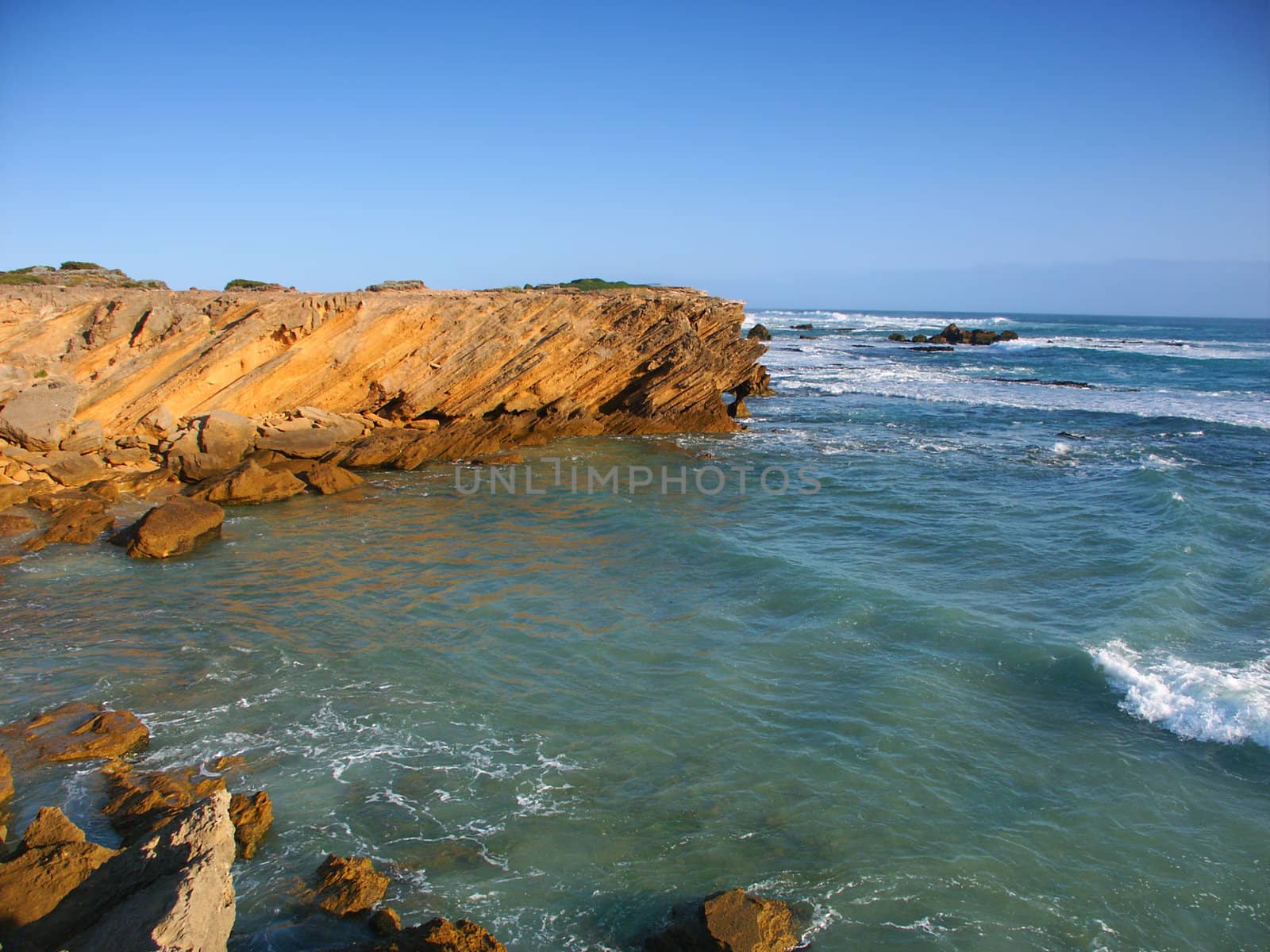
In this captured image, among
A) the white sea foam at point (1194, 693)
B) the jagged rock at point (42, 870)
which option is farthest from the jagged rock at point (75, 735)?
the white sea foam at point (1194, 693)

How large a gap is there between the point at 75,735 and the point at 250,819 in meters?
2.88

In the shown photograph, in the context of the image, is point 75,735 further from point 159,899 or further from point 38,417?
point 38,417

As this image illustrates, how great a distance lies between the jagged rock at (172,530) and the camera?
46.5ft

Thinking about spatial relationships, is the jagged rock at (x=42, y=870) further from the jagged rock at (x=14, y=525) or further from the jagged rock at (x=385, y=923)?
the jagged rock at (x=14, y=525)

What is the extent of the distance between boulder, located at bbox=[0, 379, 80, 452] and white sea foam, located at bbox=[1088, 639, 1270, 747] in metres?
22.2

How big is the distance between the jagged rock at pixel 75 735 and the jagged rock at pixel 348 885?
323 centimetres

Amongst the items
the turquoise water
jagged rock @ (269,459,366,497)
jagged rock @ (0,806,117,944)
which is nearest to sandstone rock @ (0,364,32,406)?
jagged rock @ (269,459,366,497)

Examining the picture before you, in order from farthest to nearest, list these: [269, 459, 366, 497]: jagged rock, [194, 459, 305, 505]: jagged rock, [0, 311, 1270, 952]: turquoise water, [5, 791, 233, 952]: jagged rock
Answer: [269, 459, 366, 497]: jagged rock, [194, 459, 305, 505]: jagged rock, [0, 311, 1270, 952]: turquoise water, [5, 791, 233, 952]: jagged rock

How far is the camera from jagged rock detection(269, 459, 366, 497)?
63.3 feet

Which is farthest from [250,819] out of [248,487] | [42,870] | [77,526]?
[248,487]

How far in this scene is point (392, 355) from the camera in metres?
23.9

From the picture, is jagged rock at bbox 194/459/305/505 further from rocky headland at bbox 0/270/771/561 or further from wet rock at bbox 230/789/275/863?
wet rock at bbox 230/789/275/863

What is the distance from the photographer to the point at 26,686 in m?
9.54

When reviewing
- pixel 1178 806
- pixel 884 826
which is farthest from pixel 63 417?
pixel 1178 806
